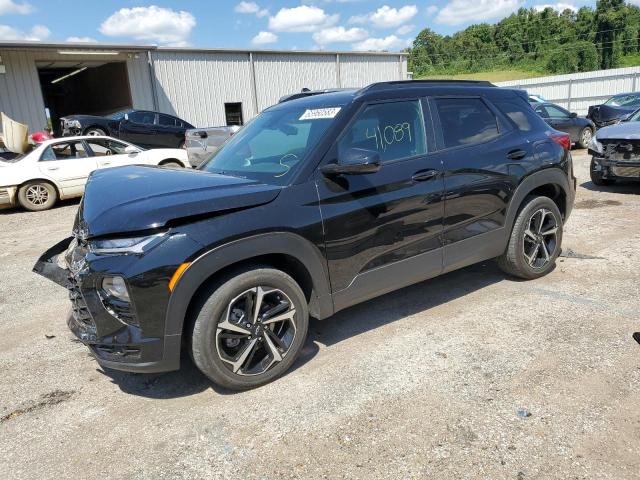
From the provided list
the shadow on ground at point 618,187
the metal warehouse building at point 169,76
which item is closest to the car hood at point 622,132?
the shadow on ground at point 618,187

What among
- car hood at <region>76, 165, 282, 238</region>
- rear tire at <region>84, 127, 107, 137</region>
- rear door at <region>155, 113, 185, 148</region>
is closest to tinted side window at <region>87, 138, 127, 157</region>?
rear tire at <region>84, 127, 107, 137</region>

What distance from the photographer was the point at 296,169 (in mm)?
3252

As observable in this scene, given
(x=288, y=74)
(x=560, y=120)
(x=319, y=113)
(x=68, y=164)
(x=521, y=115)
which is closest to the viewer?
(x=319, y=113)

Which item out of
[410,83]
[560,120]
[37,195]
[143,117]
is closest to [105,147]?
[37,195]

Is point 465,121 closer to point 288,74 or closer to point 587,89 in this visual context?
point 288,74

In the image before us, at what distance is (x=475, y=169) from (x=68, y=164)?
8.93 meters

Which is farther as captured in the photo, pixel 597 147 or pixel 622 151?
pixel 597 147

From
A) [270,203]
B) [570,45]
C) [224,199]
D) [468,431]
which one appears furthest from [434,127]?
[570,45]

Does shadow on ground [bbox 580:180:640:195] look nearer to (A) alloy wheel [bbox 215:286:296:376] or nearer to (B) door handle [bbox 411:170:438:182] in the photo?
(B) door handle [bbox 411:170:438:182]

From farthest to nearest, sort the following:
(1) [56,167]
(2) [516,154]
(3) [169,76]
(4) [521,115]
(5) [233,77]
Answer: (5) [233,77], (3) [169,76], (1) [56,167], (4) [521,115], (2) [516,154]

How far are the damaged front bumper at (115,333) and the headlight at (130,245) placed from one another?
12 centimetres

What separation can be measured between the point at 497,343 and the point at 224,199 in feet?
7.19

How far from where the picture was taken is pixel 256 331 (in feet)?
10.0

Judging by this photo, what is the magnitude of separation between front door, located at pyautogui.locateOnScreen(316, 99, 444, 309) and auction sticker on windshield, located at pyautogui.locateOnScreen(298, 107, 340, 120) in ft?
0.53
